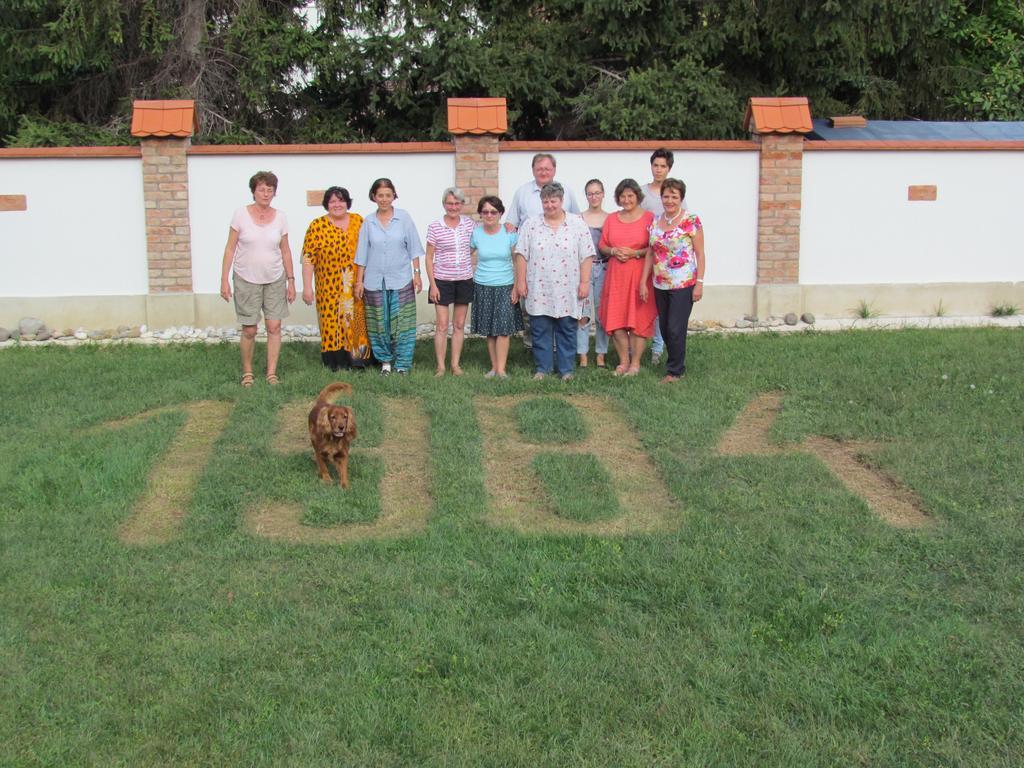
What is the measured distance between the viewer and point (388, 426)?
308 inches

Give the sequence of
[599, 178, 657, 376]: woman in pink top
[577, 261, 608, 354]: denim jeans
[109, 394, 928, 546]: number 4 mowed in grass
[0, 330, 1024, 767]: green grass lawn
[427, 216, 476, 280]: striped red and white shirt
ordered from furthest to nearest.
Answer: [577, 261, 608, 354]: denim jeans, [427, 216, 476, 280]: striped red and white shirt, [599, 178, 657, 376]: woman in pink top, [109, 394, 928, 546]: number 4 mowed in grass, [0, 330, 1024, 767]: green grass lawn

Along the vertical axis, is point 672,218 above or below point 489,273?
above

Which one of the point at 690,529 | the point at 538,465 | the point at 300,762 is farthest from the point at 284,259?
the point at 300,762

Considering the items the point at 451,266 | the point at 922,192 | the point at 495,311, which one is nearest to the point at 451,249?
the point at 451,266

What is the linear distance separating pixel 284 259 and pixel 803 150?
5864 mm

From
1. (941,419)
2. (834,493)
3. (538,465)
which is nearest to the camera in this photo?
(834,493)

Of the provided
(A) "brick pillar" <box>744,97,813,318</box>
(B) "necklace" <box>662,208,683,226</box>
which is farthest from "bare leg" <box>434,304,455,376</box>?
(A) "brick pillar" <box>744,97,813,318</box>

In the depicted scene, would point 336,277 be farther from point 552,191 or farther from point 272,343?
point 552,191

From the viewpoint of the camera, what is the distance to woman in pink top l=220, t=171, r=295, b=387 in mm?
8672

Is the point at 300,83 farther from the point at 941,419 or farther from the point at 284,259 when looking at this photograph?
the point at 941,419

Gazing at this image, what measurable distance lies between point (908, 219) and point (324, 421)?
26.5ft

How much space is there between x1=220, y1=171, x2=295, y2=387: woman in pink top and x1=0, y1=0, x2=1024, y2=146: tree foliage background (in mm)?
5476

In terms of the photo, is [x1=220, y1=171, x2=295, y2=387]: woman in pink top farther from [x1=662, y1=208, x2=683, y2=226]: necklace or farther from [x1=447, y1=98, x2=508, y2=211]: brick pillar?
[x1=447, y1=98, x2=508, y2=211]: brick pillar

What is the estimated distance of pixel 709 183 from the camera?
11836mm
